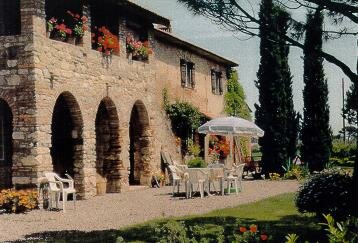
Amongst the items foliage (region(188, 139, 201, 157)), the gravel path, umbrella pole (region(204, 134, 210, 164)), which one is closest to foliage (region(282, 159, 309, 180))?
umbrella pole (region(204, 134, 210, 164))

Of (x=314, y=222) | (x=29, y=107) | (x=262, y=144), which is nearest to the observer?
(x=314, y=222)

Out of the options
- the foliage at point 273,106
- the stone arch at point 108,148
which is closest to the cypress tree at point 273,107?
the foliage at point 273,106

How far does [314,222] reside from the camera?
30.5ft

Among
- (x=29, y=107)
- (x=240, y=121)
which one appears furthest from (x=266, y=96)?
(x=29, y=107)

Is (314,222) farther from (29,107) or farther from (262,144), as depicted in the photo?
(262,144)

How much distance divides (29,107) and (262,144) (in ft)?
40.1

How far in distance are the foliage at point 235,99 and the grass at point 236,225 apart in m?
14.8

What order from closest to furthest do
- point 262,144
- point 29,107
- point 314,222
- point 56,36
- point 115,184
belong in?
1. point 314,222
2. point 29,107
3. point 56,36
4. point 115,184
5. point 262,144

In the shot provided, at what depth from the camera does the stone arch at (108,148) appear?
52.3ft

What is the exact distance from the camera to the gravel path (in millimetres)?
9312

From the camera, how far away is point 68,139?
14.8m

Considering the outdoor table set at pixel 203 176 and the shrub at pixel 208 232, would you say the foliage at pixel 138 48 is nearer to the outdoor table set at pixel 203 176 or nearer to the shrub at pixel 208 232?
the outdoor table set at pixel 203 176

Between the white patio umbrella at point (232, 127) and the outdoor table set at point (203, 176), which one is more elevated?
the white patio umbrella at point (232, 127)

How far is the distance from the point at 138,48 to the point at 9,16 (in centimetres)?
501
